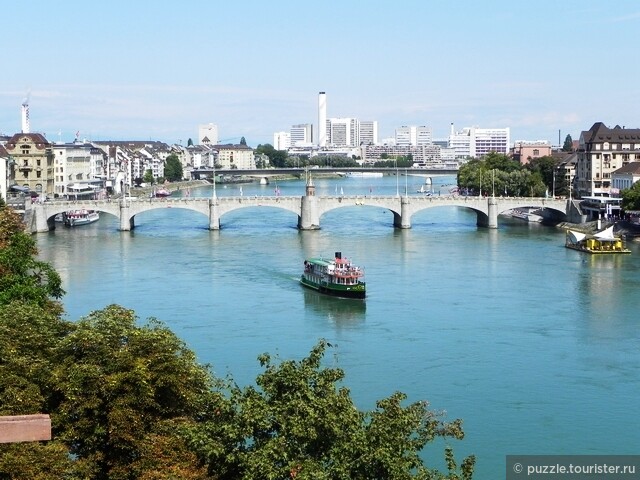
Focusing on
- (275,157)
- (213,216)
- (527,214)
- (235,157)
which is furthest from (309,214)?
(275,157)

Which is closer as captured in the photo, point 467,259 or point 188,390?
point 188,390

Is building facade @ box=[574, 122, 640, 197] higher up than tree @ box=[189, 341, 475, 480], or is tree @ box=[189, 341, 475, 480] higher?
building facade @ box=[574, 122, 640, 197]

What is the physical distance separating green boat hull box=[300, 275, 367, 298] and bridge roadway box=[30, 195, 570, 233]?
16.3 m

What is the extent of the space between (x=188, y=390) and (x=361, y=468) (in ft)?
8.41

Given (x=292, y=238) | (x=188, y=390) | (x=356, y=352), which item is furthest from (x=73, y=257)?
(x=188, y=390)

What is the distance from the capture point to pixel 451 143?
606ft

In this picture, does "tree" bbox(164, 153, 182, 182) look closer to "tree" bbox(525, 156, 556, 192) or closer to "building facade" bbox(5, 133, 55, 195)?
"building facade" bbox(5, 133, 55, 195)

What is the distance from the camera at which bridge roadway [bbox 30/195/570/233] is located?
43188 mm

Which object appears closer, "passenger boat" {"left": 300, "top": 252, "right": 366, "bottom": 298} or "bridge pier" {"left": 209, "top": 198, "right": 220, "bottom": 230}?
"passenger boat" {"left": 300, "top": 252, "right": 366, "bottom": 298}

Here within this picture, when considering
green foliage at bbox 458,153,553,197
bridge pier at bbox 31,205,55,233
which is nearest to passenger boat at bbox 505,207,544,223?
green foliage at bbox 458,153,553,197

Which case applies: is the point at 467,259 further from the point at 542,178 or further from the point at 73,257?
the point at 542,178

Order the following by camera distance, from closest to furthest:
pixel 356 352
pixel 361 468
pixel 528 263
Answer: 1. pixel 361 468
2. pixel 356 352
3. pixel 528 263

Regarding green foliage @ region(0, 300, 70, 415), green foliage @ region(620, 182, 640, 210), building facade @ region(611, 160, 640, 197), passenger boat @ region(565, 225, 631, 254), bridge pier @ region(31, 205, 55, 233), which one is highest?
building facade @ region(611, 160, 640, 197)

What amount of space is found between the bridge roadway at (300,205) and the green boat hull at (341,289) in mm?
16260
